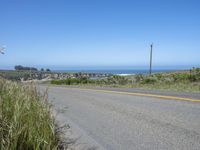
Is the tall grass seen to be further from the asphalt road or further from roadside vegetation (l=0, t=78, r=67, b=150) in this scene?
the asphalt road

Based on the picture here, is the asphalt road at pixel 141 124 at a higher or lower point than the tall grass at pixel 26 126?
lower

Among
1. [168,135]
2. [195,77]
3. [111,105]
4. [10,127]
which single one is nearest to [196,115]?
[168,135]

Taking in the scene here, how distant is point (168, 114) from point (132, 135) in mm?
2155

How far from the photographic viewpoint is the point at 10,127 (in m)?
4.25

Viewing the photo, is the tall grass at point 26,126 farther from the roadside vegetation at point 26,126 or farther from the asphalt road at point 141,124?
the asphalt road at point 141,124

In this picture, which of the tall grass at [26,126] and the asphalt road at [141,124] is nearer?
the tall grass at [26,126]

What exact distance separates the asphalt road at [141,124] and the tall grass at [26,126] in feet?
3.28

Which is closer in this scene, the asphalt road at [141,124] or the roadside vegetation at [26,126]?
the roadside vegetation at [26,126]

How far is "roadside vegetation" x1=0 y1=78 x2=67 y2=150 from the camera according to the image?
13.9 feet

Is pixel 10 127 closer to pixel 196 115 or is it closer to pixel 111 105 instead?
pixel 196 115

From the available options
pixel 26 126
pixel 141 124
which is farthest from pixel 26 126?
pixel 141 124

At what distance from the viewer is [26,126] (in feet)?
14.9

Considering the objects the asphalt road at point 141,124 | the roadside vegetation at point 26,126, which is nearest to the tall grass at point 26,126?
the roadside vegetation at point 26,126

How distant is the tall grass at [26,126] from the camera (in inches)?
167
